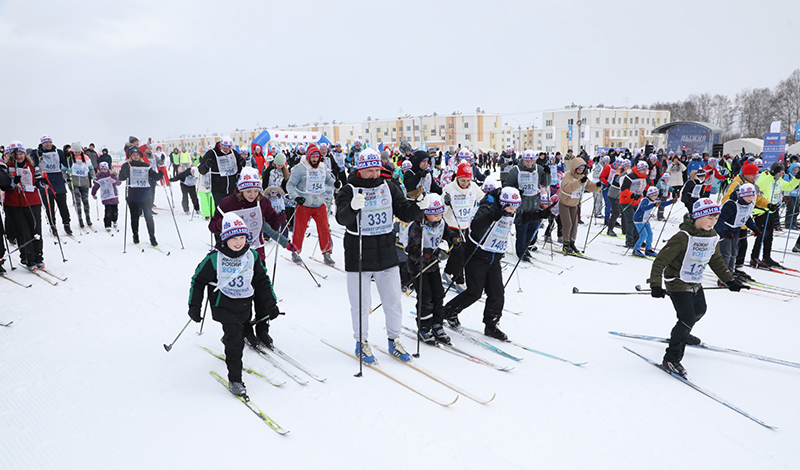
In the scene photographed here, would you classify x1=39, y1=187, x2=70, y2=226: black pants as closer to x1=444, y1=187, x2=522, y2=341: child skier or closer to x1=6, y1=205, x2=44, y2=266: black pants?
x1=6, y1=205, x2=44, y2=266: black pants

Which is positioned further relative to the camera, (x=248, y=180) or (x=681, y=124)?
(x=681, y=124)

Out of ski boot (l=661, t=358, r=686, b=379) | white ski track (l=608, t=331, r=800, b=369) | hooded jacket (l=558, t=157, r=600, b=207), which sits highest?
hooded jacket (l=558, t=157, r=600, b=207)

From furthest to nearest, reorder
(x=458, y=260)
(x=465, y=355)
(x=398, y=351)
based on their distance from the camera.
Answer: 1. (x=458, y=260)
2. (x=465, y=355)
3. (x=398, y=351)

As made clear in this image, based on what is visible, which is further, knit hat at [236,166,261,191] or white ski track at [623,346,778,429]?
knit hat at [236,166,261,191]

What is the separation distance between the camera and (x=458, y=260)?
4969 millimetres

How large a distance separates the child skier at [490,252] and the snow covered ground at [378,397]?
1.50 ft

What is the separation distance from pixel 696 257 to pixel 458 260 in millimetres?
2287

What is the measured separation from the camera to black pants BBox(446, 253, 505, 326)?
176 inches

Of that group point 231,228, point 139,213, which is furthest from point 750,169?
point 139,213

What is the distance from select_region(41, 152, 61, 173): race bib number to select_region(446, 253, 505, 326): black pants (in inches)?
344

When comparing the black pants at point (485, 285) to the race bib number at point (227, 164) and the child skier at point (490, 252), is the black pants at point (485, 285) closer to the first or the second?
the child skier at point (490, 252)

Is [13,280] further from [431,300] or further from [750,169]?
[750,169]

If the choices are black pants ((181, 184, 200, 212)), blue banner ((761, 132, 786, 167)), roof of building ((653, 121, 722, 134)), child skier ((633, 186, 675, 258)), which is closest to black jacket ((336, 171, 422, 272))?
child skier ((633, 186, 675, 258))

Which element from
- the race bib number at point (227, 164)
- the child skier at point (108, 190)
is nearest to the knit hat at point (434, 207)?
the race bib number at point (227, 164)
